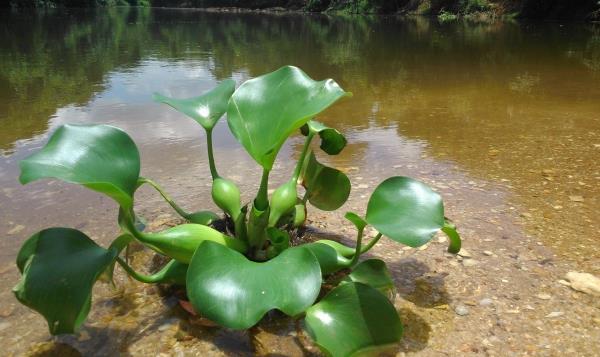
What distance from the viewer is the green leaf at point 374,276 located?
123 cm

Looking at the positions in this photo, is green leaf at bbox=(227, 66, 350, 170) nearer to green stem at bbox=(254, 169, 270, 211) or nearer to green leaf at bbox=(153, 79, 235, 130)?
green stem at bbox=(254, 169, 270, 211)

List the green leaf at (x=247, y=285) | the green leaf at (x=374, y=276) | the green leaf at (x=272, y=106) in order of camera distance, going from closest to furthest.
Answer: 1. the green leaf at (x=247, y=285)
2. the green leaf at (x=272, y=106)
3. the green leaf at (x=374, y=276)

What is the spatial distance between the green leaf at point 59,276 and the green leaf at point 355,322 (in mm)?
431

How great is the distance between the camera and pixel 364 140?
113 inches

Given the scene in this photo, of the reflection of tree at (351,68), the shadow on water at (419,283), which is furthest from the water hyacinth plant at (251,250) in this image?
the reflection of tree at (351,68)

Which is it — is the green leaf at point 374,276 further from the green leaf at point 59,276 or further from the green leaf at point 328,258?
the green leaf at point 59,276

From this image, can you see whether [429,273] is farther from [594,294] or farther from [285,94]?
[285,94]

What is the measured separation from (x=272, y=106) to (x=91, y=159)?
0.41 meters

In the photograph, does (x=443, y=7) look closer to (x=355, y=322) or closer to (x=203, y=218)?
(x=203, y=218)

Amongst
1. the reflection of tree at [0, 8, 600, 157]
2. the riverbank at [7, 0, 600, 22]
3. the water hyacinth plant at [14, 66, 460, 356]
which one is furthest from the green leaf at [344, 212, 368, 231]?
the riverbank at [7, 0, 600, 22]

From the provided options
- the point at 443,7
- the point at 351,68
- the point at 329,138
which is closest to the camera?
the point at 329,138

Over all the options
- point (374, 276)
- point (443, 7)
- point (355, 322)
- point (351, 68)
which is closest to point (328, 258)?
point (374, 276)

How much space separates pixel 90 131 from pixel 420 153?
5.85ft

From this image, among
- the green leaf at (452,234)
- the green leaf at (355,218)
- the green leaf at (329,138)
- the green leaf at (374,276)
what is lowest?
the green leaf at (374,276)
